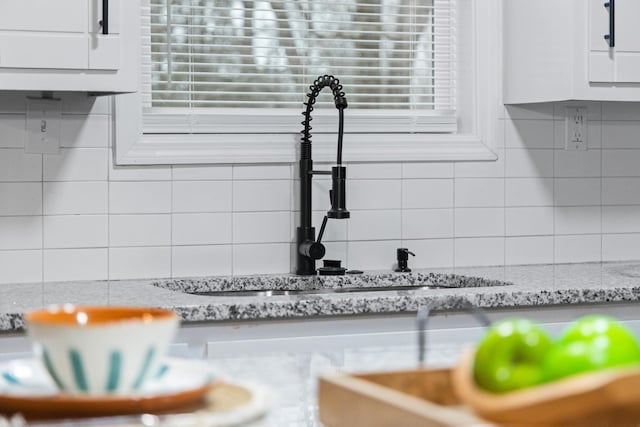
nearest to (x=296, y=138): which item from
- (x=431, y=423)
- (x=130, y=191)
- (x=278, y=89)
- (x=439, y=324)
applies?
(x=278, y=89)

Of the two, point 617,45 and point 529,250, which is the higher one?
point 617,45

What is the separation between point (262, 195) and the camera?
10.6 ft

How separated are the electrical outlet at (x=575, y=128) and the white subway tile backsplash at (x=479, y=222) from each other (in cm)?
34

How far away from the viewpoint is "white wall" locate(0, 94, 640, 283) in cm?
302

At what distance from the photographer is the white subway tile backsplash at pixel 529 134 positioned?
3490 mm

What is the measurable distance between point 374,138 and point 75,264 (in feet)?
3.26

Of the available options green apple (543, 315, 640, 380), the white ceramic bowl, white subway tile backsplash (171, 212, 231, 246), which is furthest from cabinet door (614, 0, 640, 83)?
the white ceramic bowl

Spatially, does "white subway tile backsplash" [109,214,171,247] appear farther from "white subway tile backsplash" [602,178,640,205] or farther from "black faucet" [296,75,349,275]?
"white subway tile backsplash" [602,178,640,205]

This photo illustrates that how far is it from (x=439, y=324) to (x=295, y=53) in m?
1.12

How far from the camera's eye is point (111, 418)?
0.89m

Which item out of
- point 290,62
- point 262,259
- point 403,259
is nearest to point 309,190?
point 262,259

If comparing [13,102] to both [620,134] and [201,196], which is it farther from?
[620,134]

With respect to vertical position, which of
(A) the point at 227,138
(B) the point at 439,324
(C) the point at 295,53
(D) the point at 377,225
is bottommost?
(B) the point at 439,324

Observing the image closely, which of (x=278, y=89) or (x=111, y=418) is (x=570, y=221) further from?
(x=111, y=418)
